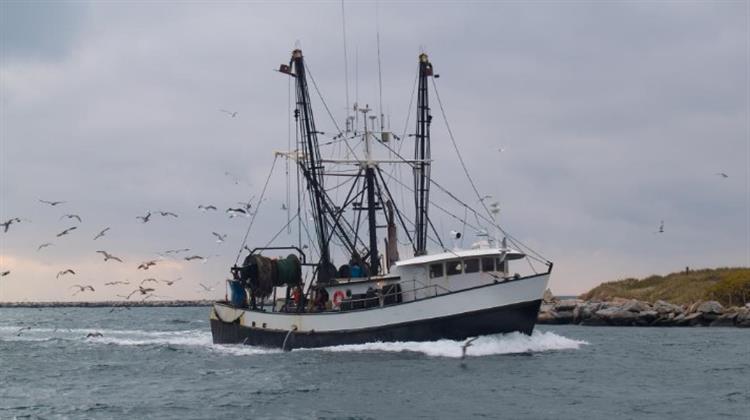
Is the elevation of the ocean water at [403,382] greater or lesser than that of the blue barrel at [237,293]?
lesser

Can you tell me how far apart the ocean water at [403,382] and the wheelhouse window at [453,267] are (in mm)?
3189

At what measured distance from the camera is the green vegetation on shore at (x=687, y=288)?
2518 inches

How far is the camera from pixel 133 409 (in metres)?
27.1

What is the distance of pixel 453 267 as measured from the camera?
37781 millimetres

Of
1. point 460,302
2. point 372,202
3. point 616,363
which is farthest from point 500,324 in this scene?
point 372,202

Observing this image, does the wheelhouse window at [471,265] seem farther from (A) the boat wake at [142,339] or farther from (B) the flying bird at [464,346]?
(A) the boat wake at [142,339]

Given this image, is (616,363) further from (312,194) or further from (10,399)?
(10,399)

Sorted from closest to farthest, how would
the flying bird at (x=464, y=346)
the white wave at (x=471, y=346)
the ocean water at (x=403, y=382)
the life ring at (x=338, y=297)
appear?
the ocean water at (x=403, y=382), the flying bird at (x=464, y=346), the white wave at (x=471, y=346), the life ring at (x=338, y=297)

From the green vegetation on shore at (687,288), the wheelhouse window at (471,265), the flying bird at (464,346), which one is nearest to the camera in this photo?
the flying bird at (464,346)

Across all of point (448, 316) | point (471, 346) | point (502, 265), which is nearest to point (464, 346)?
point (471, 346)

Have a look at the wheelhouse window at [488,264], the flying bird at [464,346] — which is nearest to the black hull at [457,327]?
the flying bird at [464,346]

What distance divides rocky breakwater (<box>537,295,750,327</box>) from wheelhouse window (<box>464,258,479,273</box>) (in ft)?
74.7

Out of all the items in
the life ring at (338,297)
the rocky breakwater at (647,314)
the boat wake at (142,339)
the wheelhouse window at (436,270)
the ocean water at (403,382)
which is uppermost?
the wheelhouse window at (436,270)

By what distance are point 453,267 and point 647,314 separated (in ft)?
91.9
